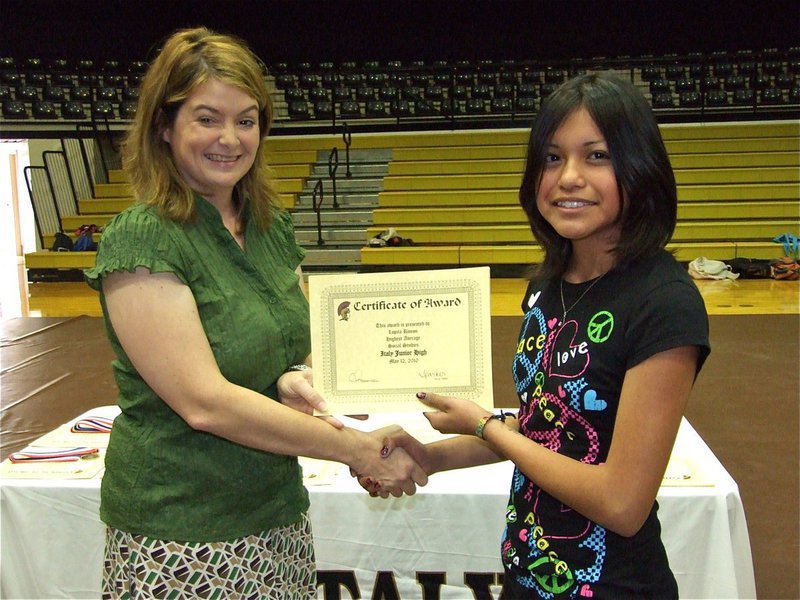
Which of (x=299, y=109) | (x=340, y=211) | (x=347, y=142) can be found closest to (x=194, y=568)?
(x=340, y=211)

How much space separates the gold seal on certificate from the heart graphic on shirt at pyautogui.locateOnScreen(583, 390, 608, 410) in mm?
290

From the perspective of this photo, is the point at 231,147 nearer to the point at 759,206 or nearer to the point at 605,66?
the point at 759,206

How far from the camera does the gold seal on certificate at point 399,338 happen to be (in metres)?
1.40

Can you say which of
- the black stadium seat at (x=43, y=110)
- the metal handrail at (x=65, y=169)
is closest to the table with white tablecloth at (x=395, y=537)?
the metal handrail at (x=65, y=169)

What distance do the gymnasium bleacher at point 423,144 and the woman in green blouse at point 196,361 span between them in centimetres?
836

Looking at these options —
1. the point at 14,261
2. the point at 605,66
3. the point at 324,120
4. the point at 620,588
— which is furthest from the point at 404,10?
the point at 620,588

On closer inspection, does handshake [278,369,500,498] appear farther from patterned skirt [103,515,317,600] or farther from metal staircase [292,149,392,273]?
metal staircase [292,149,392,273]

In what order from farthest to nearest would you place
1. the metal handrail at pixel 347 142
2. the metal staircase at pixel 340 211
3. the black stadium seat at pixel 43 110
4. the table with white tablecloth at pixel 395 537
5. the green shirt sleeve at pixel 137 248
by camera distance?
the metal handrail at pixel 347 142, the black stadium seat at pixel 43 110, the metal staircase at pixel 340 211, the table with white tablecloth at pixel 395 537, the green shirt sleeve at pixel 137 248

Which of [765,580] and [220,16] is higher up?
[220,16]

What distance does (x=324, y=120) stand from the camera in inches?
513

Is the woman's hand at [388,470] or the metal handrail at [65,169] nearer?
the woman's hand at [388,470]

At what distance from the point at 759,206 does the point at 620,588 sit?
10729 millimetres

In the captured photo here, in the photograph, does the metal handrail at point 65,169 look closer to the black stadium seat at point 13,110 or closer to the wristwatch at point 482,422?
the black stadium seat at point 13,110
